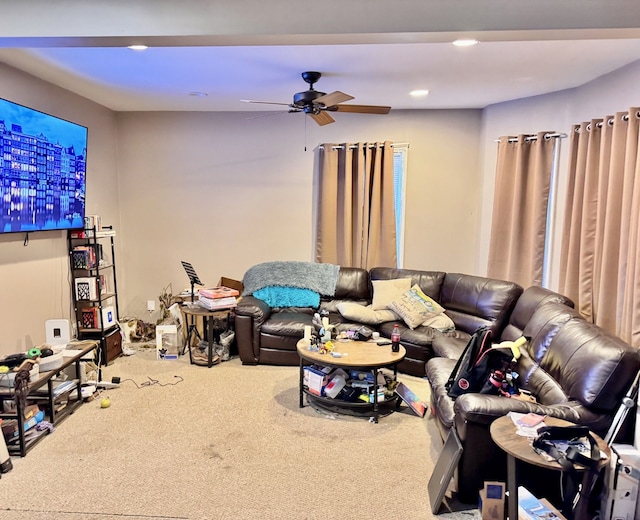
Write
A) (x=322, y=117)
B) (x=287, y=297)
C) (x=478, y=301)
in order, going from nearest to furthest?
1. (x=322, y=117)
2. (x=478, y=301)
3. (x=287, y=297)

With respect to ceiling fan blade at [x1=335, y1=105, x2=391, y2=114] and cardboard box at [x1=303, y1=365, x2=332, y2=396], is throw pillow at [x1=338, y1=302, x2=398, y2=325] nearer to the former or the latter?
→ cardboard box at [x1=303, y1=365, x2=332, y2=396]

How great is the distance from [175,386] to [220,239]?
6.55ft

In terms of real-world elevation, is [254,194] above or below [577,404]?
above

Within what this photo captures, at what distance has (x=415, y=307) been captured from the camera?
4160 mm

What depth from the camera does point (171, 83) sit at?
3717 millimetres

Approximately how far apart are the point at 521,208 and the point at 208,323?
3.25 meters

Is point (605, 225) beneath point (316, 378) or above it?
above

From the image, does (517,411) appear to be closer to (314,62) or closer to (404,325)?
(404,325)

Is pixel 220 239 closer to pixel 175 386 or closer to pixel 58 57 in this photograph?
pixel 175 386

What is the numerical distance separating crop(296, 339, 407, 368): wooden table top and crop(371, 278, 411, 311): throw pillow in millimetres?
1009

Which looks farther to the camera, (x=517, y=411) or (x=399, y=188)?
(x=399, y=188)

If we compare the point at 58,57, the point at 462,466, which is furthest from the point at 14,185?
the point at 462,466

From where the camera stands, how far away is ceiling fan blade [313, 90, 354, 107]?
3006 millimetres

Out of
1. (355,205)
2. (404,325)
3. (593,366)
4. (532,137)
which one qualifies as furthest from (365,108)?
(593,366)
